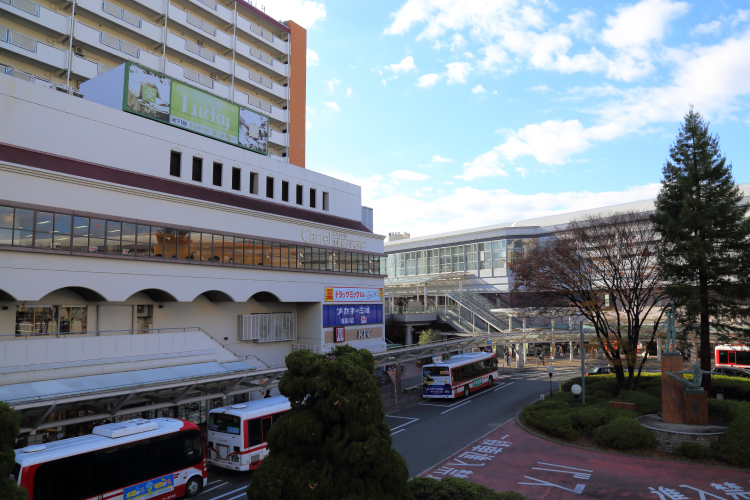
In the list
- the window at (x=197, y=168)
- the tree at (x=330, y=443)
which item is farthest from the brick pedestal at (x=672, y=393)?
the window at (x=197, y=168)

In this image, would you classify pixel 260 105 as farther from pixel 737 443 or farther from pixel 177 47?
pixel 737 443

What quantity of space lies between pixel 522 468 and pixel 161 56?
41950 millimetres

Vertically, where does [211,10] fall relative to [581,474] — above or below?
above

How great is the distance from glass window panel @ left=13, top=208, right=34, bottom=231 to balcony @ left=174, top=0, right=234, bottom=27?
31.5 meters

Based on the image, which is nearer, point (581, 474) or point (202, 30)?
point (581, 474)

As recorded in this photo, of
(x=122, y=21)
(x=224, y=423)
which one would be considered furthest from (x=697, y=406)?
(x=122, y=21)

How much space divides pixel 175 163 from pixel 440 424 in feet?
69.1

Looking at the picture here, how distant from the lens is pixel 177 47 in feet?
137

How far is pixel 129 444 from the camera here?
45.8 ft

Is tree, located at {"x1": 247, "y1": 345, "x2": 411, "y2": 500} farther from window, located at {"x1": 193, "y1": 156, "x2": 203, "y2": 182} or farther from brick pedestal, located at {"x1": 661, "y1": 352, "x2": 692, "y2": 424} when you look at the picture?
window, located at {"x1": 193, "y1": 156, "x2": 203, "y2": 182}

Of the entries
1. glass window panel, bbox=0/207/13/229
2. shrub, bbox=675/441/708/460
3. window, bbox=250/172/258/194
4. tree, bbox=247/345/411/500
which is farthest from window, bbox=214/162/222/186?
shrub, bbox=675/441/708/460

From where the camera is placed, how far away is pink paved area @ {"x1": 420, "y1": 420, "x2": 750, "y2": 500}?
1507 centimetres

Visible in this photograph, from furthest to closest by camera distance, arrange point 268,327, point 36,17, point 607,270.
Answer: point 36,17 < point 268,327 < point 607,270

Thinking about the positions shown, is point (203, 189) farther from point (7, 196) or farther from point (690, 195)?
point (690, 195)
